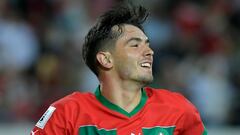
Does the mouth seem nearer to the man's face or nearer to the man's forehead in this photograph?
the man's face

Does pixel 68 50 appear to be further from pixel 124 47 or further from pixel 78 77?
pixel 124 47

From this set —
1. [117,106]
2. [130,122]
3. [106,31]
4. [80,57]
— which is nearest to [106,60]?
[106,31]

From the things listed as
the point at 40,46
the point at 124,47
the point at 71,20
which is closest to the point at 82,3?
the point at 71,20

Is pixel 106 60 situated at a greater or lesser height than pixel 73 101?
greater

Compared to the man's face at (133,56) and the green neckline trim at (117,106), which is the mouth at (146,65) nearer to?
the man's face at (133,56)

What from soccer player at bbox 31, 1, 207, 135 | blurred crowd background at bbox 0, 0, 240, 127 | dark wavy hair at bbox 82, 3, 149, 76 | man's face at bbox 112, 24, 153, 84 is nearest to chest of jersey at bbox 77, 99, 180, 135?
soccer player at bbox 31, 1, 207, 135

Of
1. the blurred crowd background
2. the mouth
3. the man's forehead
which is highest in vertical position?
the man's forehead

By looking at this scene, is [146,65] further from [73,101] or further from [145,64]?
[73,101]

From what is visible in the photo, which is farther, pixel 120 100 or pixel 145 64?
pixel 120 100

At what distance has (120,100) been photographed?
16.3ft

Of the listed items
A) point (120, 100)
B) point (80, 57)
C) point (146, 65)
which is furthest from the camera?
point (80, 57)

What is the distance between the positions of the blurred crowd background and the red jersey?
3.23 metres

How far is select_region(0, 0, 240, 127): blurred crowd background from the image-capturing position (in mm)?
8344

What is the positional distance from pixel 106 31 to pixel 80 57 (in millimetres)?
3797
